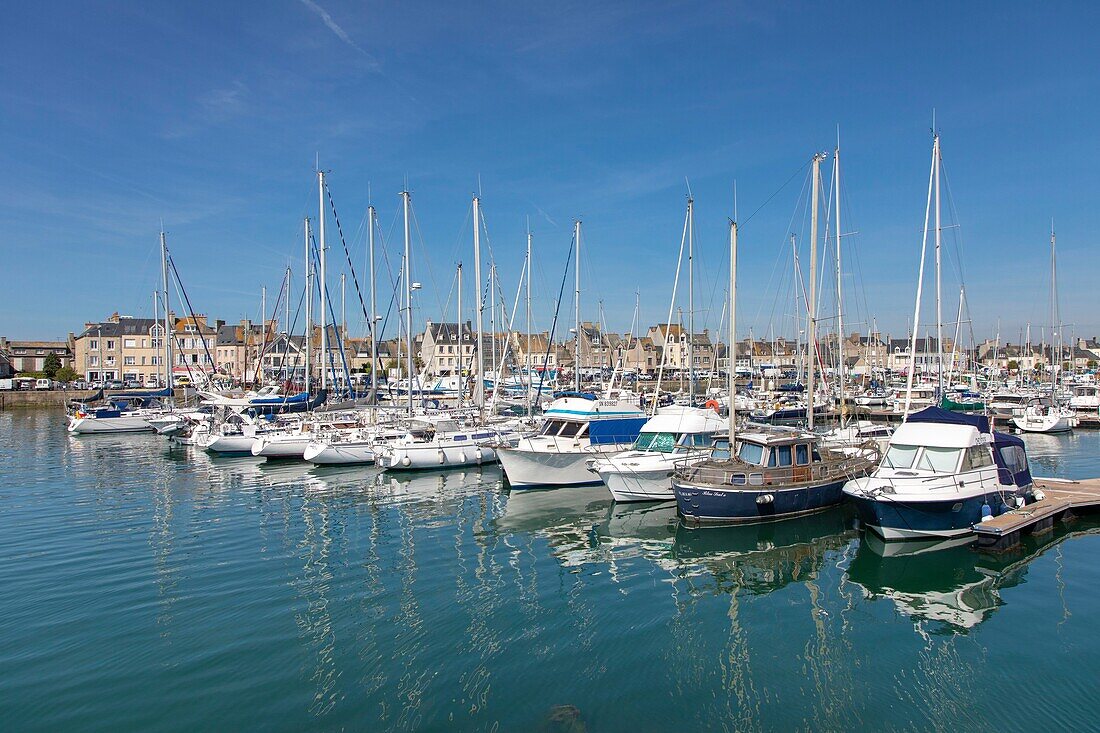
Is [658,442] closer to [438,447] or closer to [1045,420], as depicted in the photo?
[438,447]

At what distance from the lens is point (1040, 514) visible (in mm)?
20734

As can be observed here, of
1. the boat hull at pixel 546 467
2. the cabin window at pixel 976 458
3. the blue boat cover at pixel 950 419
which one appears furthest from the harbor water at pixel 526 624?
the boat hull at pixel 546 467

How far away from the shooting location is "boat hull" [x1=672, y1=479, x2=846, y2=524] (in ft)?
71.8

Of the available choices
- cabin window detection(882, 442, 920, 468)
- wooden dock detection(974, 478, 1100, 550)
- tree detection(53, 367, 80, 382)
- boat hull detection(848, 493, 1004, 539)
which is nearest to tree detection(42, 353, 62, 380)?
tree detection(53, 367, 80, 382)

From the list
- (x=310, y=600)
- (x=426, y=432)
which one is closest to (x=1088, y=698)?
(x=310, y=600)

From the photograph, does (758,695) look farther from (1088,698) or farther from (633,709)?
(1088,698)

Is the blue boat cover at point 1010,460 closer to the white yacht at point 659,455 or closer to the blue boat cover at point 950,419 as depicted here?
the blue boat cover at point 950,419

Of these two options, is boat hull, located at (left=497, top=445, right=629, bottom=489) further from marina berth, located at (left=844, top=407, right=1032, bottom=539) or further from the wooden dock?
the wooden dock

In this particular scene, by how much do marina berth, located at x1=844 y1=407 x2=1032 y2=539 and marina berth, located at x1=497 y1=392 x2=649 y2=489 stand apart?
469 inches

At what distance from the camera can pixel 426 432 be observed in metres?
36.7

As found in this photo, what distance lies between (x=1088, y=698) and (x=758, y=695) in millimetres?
5600

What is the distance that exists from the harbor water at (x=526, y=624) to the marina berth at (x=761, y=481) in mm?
668

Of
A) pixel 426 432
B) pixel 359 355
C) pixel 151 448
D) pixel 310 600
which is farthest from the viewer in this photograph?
pixel 359 355

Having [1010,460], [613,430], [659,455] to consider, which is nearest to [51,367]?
[613,430]
